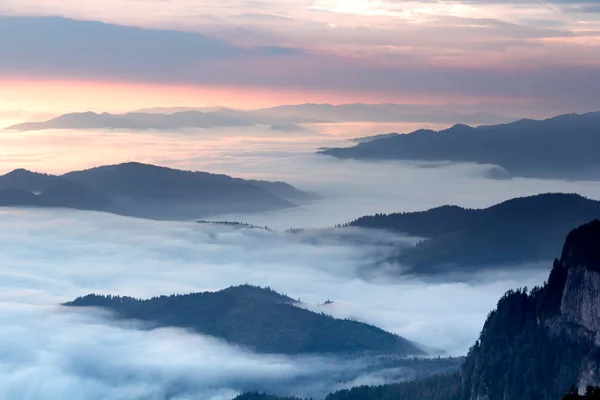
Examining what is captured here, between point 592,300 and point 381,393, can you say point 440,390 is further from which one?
point 592,300

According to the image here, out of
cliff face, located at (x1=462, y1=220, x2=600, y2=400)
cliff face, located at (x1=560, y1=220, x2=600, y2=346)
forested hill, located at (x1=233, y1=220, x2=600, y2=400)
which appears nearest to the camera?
cliff face, located at (x1=560, y1=220, x2=600, y2=346)

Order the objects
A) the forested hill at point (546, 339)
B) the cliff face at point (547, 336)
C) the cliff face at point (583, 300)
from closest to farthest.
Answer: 1. the cliff face at point (583, 300)
2. the forested hill at point (546, 339)
3. the cliff face at point (547, 336)

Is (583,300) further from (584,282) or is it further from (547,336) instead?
(547,336)

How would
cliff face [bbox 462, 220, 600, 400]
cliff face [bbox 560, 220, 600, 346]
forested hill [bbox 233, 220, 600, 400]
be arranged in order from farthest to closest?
cliff face [bbox 462, 220, 600, 400], forested hill [bbox 233, 220, 600, 400], cliff face [bbox 560, 220, 600, 346]

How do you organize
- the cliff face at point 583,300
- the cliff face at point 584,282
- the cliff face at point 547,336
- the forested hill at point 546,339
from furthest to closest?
the cliff face at point 547,336 < the forested hill at point 546,339 < the cliff face at point 584,282 < the cliff face at point 583,300

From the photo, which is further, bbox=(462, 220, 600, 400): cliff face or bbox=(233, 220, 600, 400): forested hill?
bbox=(462, 220, 600, 400): cliff face

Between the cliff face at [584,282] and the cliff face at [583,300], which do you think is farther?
the cliff face at [584,282]

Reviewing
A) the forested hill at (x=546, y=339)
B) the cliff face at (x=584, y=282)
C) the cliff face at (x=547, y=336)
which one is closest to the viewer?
the cliff face at (x=584, y=282)

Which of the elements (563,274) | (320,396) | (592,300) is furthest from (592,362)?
(320,396)
